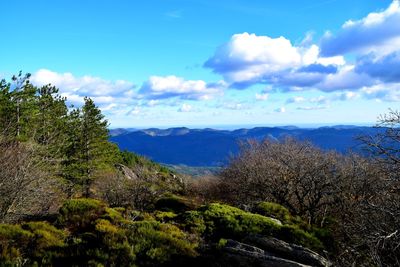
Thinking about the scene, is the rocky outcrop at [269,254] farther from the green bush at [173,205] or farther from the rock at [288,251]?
the green bush at [173,205]

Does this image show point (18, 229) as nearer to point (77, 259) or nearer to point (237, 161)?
point (77, 259)

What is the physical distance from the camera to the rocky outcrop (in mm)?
9875

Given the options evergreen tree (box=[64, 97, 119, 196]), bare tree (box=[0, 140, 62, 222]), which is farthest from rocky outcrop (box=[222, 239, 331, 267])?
evergreen tree (box=[64, 97, 119, 196])

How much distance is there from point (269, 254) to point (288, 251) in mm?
587

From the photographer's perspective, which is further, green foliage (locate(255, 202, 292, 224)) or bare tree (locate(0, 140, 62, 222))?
green foliage (locate(255, 202, 292, 224))

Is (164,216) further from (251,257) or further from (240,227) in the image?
(251,257)

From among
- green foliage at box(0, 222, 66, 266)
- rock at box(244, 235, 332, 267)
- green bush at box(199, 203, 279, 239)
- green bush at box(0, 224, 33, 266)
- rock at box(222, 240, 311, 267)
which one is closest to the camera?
green bush at box(0, 224, 33, 266)

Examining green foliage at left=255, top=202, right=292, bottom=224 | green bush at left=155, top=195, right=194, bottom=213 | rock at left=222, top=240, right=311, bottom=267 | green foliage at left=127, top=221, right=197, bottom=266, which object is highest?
green foliage at left=127, top=221, right=197, bottom=266

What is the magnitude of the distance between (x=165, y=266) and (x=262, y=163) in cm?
1919

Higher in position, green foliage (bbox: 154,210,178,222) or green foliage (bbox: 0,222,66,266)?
green foliage (bbox: 0,222,66,266)

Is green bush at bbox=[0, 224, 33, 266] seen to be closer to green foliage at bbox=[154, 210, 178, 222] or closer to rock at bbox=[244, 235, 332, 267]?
green foliage at bbox=[154, 210, 178, 222]

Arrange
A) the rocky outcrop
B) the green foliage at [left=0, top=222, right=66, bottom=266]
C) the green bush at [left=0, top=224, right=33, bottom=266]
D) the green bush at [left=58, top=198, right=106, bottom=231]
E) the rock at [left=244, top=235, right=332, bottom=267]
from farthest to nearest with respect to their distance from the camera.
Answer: the green bush at [left=58, top=198, right=106, bottom=231]
the rock at [left=244, top=235, right=332, bottom=267]
the rocky outcrop
the green foliage at [left=0, top=222, right=66, bottom=266]
the green bush at [left=0, top=224, right=33, bottom=266]

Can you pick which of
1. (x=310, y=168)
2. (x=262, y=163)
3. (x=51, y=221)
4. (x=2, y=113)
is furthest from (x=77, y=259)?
(x=2, y=113)

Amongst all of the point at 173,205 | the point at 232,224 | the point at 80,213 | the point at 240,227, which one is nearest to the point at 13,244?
the point at 80,213
